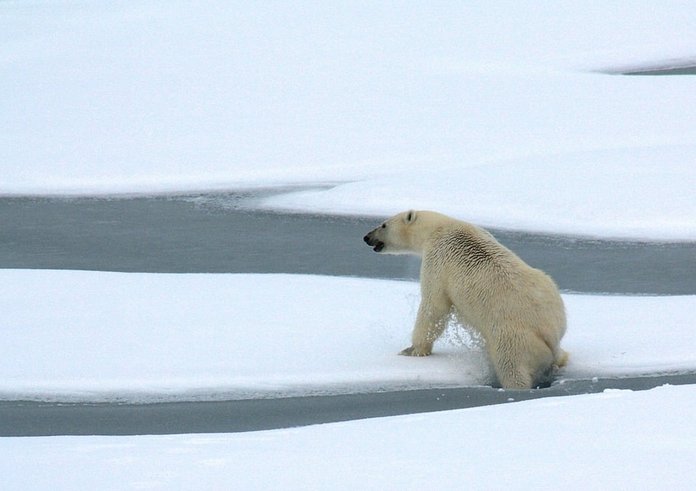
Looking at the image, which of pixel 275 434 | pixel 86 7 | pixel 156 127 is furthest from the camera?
pixel 86 7

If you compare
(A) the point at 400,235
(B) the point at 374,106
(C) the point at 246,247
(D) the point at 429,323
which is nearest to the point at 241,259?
(C) the point at 246,247

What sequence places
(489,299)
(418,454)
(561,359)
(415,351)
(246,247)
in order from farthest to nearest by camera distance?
1. (246,247)
2. (415,351)
3. (561,359)
4. (489,299)
5. (418,454)

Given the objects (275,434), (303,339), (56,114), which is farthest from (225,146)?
(275,434)

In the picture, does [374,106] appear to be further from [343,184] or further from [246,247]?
[246,247]

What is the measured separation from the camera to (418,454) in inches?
155

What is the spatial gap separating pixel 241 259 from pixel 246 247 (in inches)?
15.4

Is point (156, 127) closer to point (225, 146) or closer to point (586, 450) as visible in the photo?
point (225, 146)

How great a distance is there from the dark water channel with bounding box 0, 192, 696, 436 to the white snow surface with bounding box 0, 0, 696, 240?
0.51 meters

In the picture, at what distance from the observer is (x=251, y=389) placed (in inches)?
213

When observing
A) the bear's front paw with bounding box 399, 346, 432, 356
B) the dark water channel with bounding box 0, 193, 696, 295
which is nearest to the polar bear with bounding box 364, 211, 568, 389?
the bear's front paw with bounding box 399, 346, 432, 356

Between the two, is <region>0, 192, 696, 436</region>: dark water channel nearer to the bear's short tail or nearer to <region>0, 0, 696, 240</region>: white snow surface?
the bear's short tail

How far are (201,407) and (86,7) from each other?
15.8 metres

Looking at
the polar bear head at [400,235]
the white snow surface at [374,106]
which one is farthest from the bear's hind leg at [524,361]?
the white snow surface at [374,106]

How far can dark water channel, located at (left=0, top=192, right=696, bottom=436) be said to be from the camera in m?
5.02
